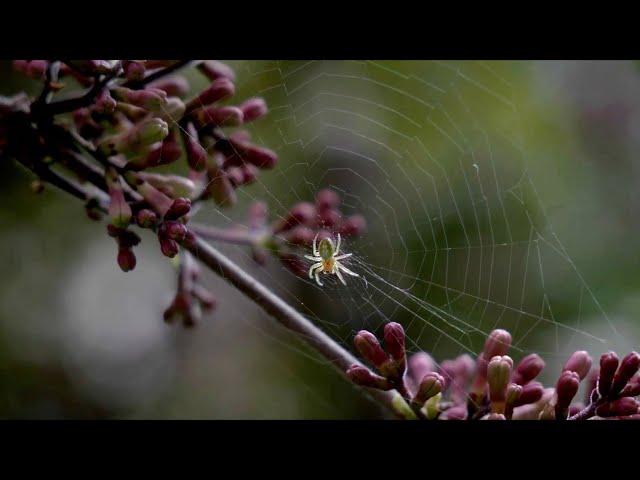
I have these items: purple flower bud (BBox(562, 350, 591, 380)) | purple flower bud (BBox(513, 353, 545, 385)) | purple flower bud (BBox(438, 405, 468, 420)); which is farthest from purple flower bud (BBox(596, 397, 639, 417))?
purple flower bud (BBox(438, 405, 468, 420))

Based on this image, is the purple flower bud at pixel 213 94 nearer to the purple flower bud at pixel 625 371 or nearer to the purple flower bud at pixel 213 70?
the purple flower bud at pixel 213 70

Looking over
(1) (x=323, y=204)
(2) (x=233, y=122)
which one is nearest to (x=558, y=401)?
(1) (x=323, y=204)

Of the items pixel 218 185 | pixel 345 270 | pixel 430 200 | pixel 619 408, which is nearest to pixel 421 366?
pixel 619 408

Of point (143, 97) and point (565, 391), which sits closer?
point (565, 391)

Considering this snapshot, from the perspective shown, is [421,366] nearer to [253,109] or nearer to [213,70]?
[253,109]

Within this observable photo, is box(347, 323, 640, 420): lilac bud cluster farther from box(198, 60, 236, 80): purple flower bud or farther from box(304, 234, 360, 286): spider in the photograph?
box(304, 234, 360, 286): spider

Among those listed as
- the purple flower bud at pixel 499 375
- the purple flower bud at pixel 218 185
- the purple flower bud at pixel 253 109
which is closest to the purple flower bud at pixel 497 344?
the purple flower bud at pixel 499 375

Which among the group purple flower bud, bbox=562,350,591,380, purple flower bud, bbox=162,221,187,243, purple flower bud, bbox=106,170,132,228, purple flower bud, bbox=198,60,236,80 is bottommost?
purple flower bud, bbox=562,350,591,380
